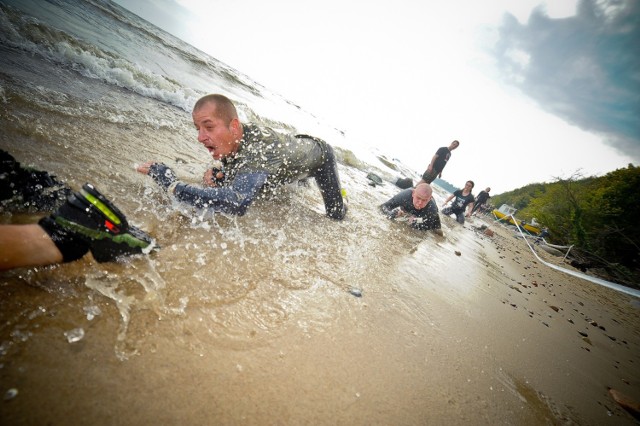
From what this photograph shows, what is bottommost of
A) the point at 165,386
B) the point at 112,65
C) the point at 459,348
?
the point at 165,386

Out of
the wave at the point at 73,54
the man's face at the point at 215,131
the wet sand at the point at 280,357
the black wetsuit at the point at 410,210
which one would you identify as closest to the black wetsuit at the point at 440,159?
the black wetsuit at the point at 410,210

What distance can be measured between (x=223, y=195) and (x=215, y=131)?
0.75m

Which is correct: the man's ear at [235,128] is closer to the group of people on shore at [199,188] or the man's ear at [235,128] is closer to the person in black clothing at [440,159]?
the group of people on shore at [199,188]

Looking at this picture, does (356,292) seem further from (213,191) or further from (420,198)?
(420,198)

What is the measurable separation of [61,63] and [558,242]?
2408cm

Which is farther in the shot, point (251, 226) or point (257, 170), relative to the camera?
point (251, 226)

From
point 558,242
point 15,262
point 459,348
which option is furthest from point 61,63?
point 558,242

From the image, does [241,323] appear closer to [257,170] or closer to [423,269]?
[257,170]

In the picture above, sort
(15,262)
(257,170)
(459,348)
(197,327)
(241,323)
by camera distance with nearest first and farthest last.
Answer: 1. (15,262)
2. (197,327)
3. (241,323)
4. (459,348)
5. (257,170)

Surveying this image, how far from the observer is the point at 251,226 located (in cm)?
275

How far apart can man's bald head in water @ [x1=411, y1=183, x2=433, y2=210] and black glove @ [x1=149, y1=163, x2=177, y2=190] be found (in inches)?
178

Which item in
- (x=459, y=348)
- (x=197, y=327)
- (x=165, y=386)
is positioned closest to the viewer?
(x=165, y=386)

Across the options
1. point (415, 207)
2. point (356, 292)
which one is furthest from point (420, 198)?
point (356, 292)

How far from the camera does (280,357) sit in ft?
4.42
